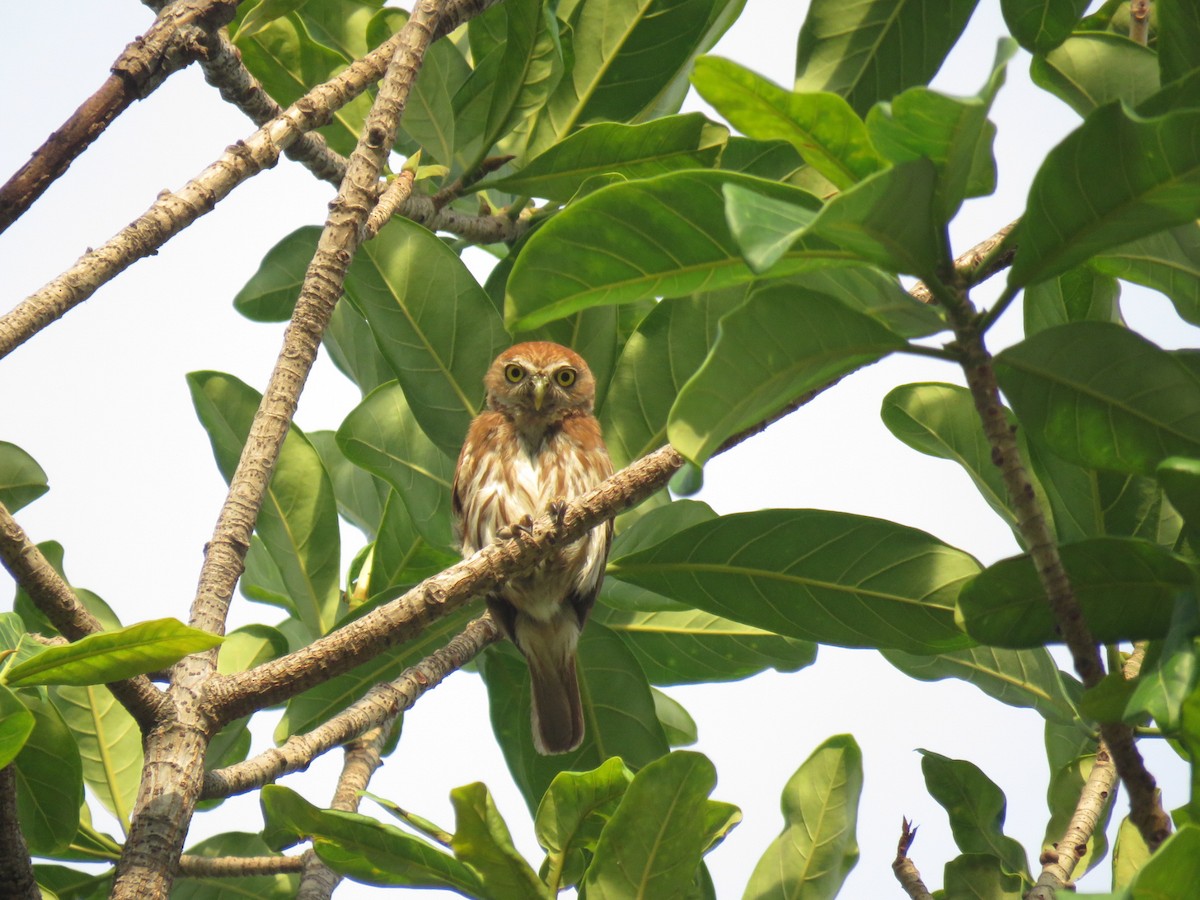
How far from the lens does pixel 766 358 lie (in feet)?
5.57

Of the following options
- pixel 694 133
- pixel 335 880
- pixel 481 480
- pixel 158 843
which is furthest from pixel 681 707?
pixel 158 843

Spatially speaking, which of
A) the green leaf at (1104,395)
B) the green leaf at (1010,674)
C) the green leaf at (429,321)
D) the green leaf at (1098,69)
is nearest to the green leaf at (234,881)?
the green leaf at (429,321)

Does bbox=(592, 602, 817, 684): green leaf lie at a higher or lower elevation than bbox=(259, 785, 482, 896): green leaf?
higher

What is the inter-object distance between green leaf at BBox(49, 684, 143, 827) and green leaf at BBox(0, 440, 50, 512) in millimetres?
530

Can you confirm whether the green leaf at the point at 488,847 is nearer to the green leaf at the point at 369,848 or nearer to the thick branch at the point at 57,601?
the green leaf at the point at 369,848

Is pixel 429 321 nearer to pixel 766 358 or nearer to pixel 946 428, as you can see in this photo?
pixel 946 428

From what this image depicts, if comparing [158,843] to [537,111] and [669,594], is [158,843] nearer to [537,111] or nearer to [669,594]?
[669,594]

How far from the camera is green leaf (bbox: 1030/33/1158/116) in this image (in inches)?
95.0

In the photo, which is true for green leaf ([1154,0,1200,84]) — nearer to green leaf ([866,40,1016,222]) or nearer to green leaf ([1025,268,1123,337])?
green leaf ([1025,268,1123,337])

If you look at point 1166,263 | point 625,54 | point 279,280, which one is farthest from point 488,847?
point 625,54

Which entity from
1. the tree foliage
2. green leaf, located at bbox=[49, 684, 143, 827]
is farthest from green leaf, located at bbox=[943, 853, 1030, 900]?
green leaf, located at bbox=[49, 684, 143, 827]

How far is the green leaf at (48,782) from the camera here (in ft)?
7.61

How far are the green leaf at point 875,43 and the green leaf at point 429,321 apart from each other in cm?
106

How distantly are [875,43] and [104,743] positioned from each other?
2.62 m
